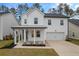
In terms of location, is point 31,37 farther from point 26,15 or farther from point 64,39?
point 64,39

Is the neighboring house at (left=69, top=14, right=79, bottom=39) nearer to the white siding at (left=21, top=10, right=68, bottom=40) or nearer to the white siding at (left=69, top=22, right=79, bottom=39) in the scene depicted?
the white siding at (left=69, top=22, right=79, bottom=39)

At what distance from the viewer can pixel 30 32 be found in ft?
97.5

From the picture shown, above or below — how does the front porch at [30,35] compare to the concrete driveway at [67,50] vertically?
above

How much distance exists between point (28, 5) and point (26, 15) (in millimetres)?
13706

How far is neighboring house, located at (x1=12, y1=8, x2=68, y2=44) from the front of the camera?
90.3 ft

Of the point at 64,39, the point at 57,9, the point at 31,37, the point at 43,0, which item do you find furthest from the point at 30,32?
the point at 57,9

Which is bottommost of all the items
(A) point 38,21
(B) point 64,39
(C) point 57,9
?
(B) point 64,39

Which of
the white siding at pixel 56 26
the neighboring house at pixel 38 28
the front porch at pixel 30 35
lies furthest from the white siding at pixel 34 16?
the white siding at pixel 56 26

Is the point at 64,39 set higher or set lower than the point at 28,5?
lower

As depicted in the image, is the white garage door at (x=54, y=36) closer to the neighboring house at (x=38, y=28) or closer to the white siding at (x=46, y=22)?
the neighboring house at (x=38, y=28)

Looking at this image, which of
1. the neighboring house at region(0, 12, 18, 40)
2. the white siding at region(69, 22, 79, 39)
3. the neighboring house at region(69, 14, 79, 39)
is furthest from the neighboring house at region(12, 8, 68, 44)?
the white siding at region(69, 22, 79, 39)

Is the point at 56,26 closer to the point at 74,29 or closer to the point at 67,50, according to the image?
the point at 74,29

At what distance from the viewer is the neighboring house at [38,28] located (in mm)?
27509

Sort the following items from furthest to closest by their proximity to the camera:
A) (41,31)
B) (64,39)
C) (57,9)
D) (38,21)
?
(57,9) → (64,39) → (38,21) → (41,31)
